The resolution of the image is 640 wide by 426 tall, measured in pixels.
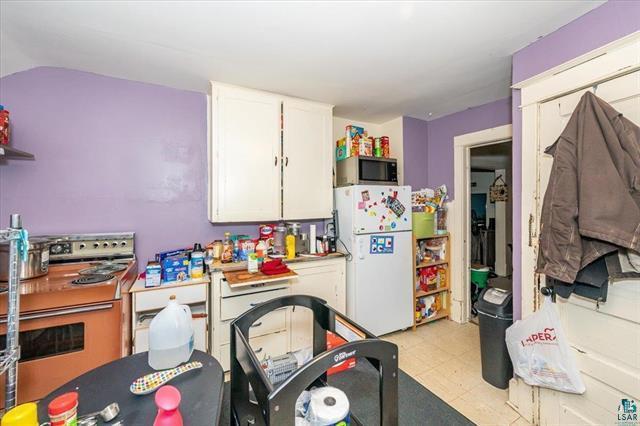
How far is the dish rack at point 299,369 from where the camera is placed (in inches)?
25.0

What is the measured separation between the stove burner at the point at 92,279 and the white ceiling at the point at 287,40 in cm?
144

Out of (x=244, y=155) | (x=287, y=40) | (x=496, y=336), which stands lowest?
(x=496, y=336)

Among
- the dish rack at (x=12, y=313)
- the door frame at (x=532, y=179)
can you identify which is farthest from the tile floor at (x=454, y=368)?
the dish rack at (x=12, y=313)

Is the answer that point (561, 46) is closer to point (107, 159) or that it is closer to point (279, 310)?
point (279, 310)

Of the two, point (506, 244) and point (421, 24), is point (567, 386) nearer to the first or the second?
point (421, 24)

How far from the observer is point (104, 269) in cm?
184

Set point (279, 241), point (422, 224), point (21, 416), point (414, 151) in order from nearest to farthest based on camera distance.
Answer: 1. point (21, 416)
2. point (279, 241)
3. point (422, 224)
4. point (414, 151)

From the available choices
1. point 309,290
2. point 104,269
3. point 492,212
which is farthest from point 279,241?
point 492,212

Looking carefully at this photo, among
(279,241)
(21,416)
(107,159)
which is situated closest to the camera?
(21,416)

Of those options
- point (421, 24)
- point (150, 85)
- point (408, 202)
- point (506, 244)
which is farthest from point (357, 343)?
point (506, 244)

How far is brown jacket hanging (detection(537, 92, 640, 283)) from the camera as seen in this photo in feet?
3.88

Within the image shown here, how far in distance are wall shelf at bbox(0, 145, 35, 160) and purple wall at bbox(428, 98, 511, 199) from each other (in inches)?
142

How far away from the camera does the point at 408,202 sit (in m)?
2.82

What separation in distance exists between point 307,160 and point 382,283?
1.41m
